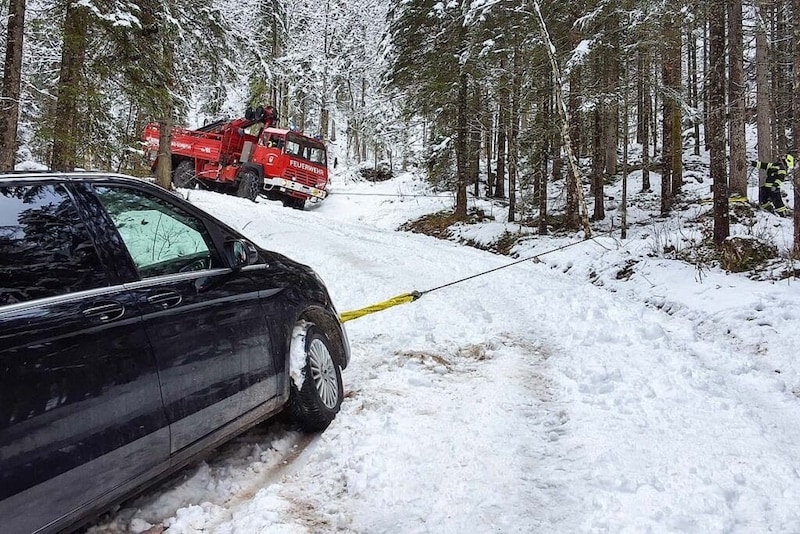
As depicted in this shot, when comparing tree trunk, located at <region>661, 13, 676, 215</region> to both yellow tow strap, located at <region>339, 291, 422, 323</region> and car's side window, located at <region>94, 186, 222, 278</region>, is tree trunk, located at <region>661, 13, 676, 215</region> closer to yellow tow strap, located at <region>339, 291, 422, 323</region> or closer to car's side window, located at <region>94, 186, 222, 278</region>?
yellow tow strap, located at <region>339, 291, 422, 323</region>

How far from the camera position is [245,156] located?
69.5 feet

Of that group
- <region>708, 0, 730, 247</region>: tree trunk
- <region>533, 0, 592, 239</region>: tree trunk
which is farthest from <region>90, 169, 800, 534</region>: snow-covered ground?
<region>533, 0, 592, 239</region>: tree trunk

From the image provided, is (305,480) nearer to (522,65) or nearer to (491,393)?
(491,393)

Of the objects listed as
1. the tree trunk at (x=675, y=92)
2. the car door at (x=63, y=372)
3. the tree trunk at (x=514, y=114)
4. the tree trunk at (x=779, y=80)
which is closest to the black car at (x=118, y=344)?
the car door at (x=63, y=372)

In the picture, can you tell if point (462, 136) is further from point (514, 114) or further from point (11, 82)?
point (11, 82)

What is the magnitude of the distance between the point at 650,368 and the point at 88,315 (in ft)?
14.8

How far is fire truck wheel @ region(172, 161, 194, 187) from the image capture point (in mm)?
21181

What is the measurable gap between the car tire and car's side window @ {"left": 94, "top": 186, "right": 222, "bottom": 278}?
954mm

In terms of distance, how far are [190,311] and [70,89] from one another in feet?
24.8

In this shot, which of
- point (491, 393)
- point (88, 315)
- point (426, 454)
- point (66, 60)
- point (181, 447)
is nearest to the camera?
point (88, 315)

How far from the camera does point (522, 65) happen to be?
15273 mm

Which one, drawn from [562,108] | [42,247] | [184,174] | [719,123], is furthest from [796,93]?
[184,174]

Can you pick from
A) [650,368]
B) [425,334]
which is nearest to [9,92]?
[425,334]

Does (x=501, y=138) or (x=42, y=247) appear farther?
(x=501, y=138)
